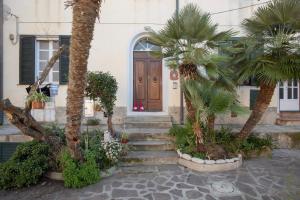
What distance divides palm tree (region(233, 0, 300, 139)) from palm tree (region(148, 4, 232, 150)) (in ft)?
2.30

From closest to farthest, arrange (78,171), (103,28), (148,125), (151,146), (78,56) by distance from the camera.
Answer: (78,56) → (78,171) → (151,146) → (148,125) → (103,28)

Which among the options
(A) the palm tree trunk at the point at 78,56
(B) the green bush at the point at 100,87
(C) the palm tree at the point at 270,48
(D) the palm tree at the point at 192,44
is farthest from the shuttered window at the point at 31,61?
(C) the palm tree at the point at 270,48

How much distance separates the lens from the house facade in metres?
9.94

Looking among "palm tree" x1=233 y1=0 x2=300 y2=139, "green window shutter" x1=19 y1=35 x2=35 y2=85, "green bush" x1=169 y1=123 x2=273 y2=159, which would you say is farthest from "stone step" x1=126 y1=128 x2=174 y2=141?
"green window shutter" x1=19 y1=35 x2=35 y2=85

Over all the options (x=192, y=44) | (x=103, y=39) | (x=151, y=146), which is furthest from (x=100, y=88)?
(x=103, y=39)

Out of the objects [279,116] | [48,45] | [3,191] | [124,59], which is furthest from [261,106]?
[48,45]

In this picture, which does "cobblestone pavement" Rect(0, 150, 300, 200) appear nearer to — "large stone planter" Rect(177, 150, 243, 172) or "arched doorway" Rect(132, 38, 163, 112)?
"large stone planter" Rect(177, 150, 243, 172)

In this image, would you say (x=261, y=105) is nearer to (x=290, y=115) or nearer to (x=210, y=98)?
(x=210, y=98)

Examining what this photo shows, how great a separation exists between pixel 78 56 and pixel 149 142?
3.46 metres

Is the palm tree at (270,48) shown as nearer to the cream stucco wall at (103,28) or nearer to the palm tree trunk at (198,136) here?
the palm tree trunk at (198,136)

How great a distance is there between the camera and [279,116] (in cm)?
1048

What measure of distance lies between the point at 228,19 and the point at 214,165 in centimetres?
607

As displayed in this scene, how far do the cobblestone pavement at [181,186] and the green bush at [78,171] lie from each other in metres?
0.13

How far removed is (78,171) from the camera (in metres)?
5.56
